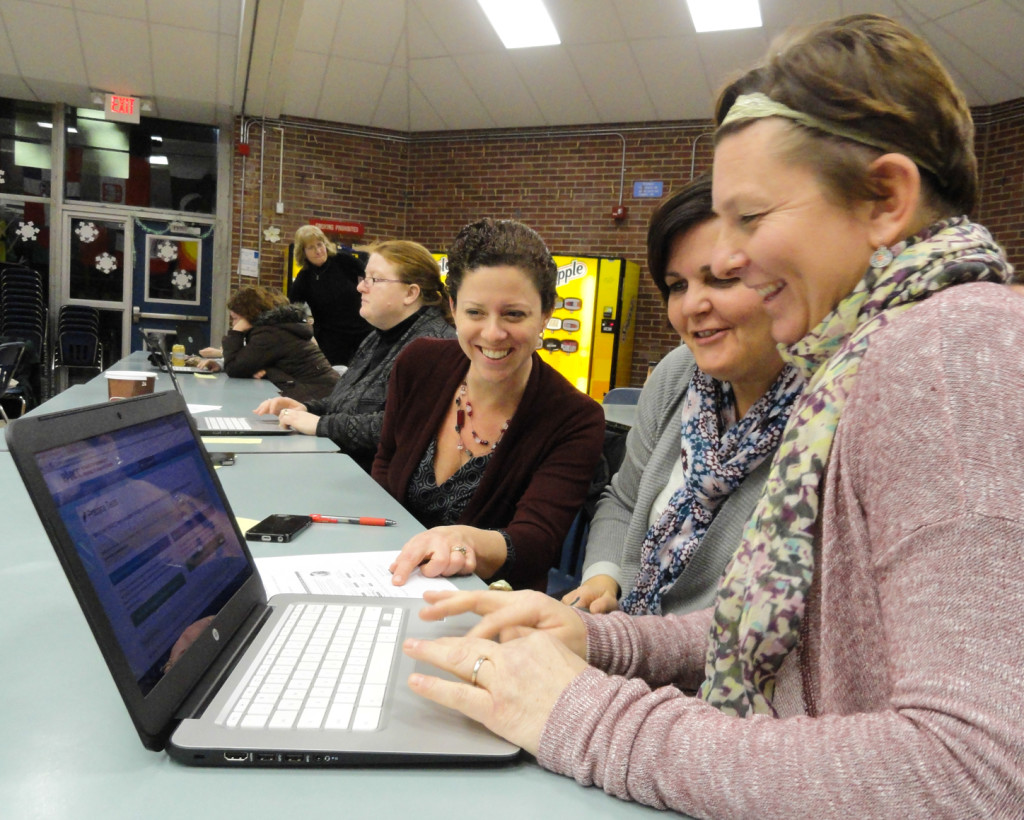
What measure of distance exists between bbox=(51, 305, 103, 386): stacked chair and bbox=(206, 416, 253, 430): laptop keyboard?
17.4 ft

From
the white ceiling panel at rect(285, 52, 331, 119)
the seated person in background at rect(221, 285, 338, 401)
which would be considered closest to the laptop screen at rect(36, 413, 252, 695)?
the seated person in background at rect(221, 285, 338, 401)

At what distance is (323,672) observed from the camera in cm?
77

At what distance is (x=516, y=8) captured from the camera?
19.8 ft

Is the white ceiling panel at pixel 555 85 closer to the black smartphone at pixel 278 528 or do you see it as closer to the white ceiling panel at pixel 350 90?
the white ceiling panel at pixel 350 90

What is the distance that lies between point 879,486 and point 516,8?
6359 millimetres

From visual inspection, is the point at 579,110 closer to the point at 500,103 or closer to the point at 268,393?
the point at 500,103

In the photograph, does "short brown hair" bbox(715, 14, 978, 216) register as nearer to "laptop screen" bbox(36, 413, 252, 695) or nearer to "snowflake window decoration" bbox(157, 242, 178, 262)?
"laptop screen" bbox(36, 413, 252, 695)

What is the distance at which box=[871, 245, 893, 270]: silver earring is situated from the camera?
2.24ft

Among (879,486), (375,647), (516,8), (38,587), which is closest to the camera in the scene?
(879,486)

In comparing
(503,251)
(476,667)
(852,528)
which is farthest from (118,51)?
(852,528)

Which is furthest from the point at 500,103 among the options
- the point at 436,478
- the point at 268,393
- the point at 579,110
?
the point at 436,478

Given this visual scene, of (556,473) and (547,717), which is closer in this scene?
(547,717)

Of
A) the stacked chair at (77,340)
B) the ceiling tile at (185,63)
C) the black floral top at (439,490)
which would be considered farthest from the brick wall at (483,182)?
the black floral top at (439,490)

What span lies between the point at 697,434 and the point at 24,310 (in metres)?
7.49
